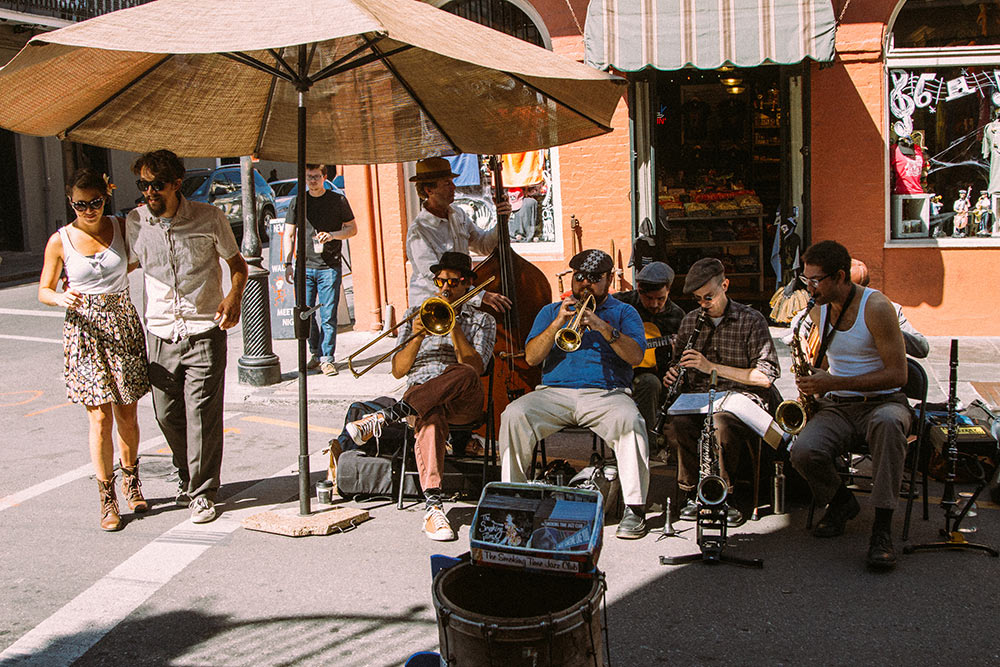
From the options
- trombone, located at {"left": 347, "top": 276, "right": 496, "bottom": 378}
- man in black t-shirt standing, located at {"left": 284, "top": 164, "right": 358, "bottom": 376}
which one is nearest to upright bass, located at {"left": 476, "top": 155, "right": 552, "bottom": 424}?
trombone, located at {"left": 347, "top": 276, "right": 496, "bottom": 378}

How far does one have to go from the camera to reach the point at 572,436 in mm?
7535

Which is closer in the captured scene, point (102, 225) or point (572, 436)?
point (102, 225)

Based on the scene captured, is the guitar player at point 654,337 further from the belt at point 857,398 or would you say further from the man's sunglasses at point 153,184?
the man's sunglasses at point 153,184

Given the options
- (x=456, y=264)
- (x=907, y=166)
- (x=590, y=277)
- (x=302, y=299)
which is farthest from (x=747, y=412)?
(x=907, y=166)

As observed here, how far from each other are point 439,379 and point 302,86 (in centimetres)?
182

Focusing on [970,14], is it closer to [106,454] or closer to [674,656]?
[674,656]

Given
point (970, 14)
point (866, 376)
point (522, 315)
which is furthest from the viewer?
point (970, 14)

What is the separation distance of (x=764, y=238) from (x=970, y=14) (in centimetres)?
319

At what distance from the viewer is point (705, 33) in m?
A: 8.79

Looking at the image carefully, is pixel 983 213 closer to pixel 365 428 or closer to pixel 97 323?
pixel 365 428

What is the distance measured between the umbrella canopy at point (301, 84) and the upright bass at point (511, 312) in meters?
0.67

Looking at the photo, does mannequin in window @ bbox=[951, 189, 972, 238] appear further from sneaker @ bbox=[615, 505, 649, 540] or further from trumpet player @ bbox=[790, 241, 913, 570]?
sneaker @ bbox=[615, 505, 649, 540]

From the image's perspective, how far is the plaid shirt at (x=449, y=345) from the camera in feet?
19.5

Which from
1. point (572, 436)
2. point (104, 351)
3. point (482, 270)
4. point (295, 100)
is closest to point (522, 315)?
point (482, 270)
